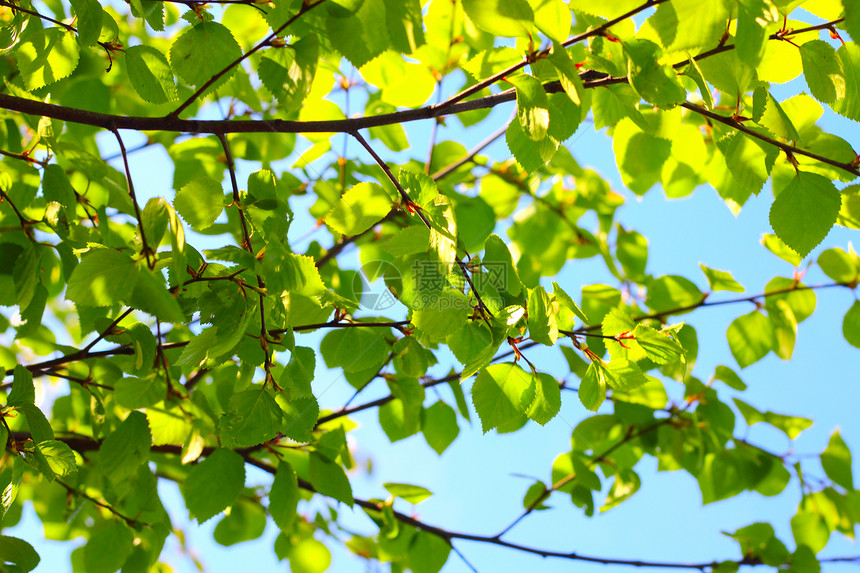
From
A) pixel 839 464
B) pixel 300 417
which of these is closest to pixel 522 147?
pixel 300 417

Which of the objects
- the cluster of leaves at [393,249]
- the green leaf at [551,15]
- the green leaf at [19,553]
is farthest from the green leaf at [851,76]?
the green leaf at [19,553]

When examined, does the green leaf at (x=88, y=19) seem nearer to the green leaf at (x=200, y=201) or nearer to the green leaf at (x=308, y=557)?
the green leaf at (x=200, y=201)

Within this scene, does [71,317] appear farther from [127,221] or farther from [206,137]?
[206,137]

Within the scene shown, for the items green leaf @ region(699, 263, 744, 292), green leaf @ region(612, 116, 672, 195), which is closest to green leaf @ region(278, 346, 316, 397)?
green leaf @ region(612, 116, 672, 195)

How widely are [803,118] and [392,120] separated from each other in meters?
0.37

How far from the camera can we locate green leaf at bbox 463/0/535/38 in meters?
0.38

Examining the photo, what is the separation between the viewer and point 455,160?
966mm

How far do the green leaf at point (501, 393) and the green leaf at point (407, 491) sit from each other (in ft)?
1.35

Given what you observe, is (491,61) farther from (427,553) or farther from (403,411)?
(427,553)

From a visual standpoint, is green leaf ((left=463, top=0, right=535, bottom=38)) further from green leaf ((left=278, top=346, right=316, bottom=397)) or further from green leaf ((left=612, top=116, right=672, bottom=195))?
green leaf ((left=612, top=116, right=672, bottom=195))

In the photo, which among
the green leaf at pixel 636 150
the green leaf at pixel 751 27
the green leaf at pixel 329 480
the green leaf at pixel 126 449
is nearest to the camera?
the green leaf at pixel 751 27

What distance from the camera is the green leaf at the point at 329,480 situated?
70 centimetres

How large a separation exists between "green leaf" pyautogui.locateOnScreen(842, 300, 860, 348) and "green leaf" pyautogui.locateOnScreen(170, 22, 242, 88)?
2.85ft

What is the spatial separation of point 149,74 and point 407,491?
62 cm
